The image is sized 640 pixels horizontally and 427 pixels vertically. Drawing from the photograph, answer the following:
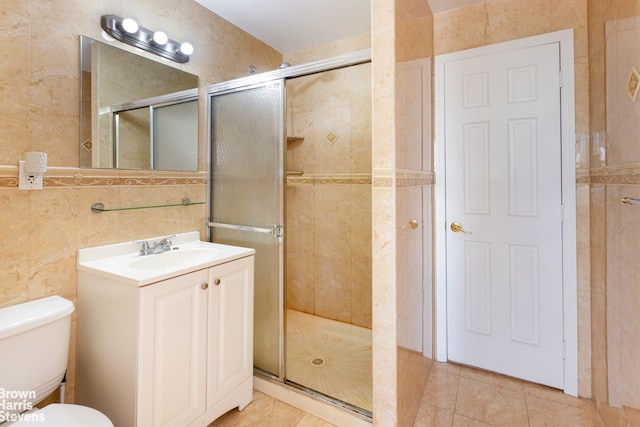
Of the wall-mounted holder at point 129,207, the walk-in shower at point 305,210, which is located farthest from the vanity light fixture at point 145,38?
the wall-mounted holder at point 129,207

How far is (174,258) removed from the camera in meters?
1.78

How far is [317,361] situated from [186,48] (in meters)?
2.28

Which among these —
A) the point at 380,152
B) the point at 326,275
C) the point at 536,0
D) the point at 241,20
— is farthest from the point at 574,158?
the point at 241,20

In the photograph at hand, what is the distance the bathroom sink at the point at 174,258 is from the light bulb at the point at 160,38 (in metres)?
1.23

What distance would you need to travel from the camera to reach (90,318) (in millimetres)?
1420

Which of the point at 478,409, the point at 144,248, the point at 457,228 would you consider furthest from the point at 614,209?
the point at 144,248

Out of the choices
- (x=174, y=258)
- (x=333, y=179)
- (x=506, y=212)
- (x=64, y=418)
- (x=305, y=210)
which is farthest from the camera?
(x=305, y=210)

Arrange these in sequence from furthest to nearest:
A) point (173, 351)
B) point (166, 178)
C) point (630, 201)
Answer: point (166, 178) < point (173, 351) < point (630, 201)

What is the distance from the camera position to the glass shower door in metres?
1.90

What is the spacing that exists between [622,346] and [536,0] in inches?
77.8

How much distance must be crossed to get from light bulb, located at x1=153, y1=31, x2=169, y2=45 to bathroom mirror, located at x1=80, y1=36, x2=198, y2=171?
0.40 ft

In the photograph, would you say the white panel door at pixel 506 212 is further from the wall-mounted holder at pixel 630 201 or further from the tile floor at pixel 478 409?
the wall-mounted holder at pixel 630 201

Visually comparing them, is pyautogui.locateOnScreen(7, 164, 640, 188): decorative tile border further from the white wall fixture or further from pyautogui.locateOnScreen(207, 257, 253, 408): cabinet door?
pyautogui.locateOnScreen(207, 257, 253, 408): cabinet door

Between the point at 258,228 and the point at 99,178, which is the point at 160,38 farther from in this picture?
the point at 258,228
